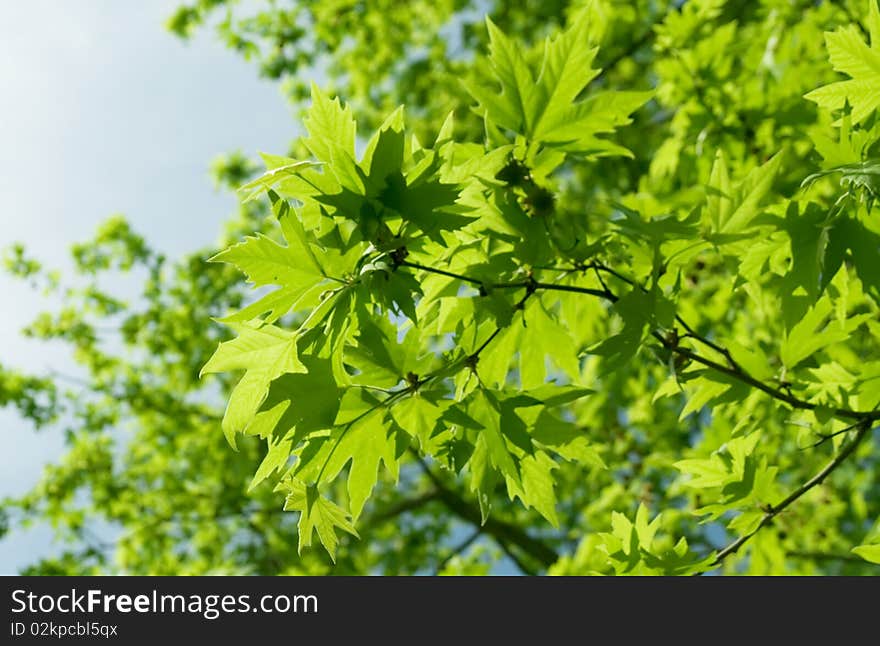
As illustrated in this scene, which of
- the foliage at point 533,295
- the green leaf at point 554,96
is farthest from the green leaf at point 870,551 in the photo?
the green leaf at point 554,96

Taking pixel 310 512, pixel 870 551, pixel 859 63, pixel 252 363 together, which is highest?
pixel 859 63

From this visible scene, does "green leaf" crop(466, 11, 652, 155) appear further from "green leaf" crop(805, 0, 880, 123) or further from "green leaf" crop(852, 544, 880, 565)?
"green leaf" crop(852, 544, 880, 565)

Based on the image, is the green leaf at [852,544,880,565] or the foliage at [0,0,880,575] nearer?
the foliage at [0,0,880,575]

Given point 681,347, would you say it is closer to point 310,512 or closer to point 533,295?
point 533,295

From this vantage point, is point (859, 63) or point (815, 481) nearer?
point (859, 63)

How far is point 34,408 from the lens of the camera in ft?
26.7

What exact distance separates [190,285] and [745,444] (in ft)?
24.2

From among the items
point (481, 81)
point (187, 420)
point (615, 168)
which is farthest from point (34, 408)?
point (615, 168)

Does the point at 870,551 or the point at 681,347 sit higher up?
the point at 681,347

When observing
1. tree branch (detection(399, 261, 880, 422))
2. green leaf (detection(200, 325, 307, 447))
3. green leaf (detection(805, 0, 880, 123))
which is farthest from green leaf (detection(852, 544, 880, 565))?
green leaf (detection(200, 325, 307, 447))

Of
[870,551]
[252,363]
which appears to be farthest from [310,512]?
[870,551]

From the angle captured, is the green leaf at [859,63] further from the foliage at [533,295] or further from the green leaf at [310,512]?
the green leaf at [310,512]

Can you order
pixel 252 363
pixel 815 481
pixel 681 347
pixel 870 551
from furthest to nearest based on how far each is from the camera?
pixel 815 481, pixel 681 347, pixel 870 551, pixel 252 363
